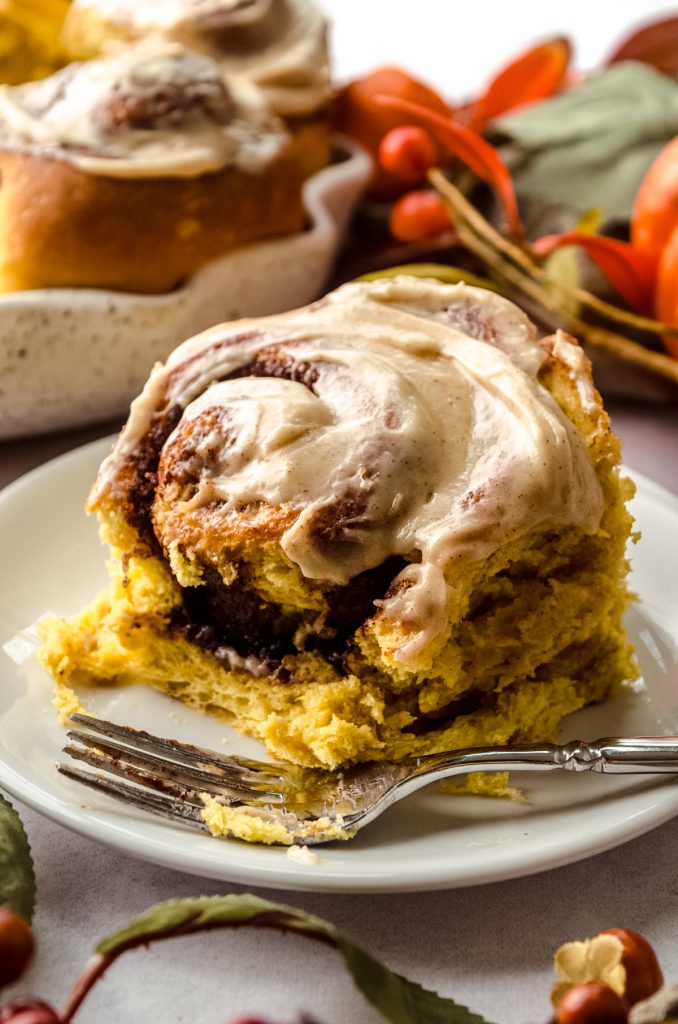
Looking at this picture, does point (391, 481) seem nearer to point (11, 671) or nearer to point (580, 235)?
point (11, 671)

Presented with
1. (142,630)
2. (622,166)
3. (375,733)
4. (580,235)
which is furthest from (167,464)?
(622,166)

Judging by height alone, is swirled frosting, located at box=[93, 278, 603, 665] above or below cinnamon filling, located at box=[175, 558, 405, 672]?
above

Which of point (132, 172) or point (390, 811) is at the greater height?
point (132, 172)

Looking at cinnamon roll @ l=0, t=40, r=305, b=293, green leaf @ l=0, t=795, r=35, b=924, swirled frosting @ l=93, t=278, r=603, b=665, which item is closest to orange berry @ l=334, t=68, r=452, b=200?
cinnamon roll @ l=0, t=40, r=305, b=293

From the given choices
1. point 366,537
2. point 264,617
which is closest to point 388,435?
point 366,537

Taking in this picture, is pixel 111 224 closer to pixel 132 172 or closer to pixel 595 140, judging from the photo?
pixel 132 172

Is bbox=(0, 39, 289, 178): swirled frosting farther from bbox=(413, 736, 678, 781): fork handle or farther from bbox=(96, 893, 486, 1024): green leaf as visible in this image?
bbox=(96, 893, 486, 1024): green leaf
